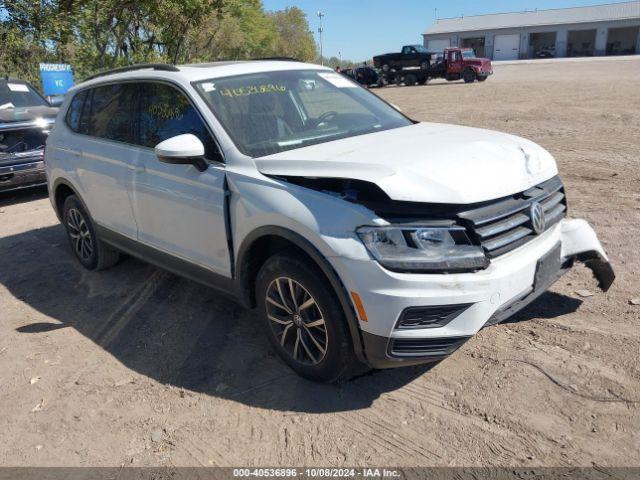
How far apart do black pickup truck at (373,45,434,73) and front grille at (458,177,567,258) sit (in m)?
31.6

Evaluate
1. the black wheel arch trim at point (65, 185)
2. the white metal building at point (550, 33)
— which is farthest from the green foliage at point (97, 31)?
the white metal building at point (550, 33)

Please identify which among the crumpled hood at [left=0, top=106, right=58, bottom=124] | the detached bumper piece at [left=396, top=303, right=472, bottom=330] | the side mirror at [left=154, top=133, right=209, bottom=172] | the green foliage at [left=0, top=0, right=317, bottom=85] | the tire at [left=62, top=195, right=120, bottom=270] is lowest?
the tire at [left=62, top=195, right=120, bottom=270]

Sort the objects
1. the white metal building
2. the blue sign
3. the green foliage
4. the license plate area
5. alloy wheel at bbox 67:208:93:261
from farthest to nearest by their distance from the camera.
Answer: the white metal building → the green foliage → the blue sign → alloy wheel at bbox 67:208:93:261 → the license plate area

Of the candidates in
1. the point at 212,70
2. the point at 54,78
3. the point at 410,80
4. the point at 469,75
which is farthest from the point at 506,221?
the point at 410,80

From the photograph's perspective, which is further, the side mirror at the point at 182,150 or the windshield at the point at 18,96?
the windshield at the point at 18,96

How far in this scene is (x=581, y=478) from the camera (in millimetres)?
2428

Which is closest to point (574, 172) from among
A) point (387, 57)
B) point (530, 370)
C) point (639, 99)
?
point (530, 370)

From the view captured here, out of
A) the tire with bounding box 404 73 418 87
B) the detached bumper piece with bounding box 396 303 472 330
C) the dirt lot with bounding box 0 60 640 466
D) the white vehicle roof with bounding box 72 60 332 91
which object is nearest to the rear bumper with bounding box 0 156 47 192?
the dirt lot with bounding box 0 60 640 466

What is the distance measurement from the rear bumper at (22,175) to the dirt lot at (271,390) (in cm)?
369

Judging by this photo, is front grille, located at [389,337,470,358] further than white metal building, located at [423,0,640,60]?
No

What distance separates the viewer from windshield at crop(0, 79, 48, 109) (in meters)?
9.52

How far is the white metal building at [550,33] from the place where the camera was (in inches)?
2591

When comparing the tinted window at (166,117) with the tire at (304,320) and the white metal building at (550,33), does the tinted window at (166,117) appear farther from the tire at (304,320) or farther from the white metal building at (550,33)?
the white metal building at (550,33)

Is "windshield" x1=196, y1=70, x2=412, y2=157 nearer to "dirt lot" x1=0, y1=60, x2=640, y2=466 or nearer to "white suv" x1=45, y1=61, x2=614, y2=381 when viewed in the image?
"white suv" x1=45, y1=61, x2=614, y2=381
